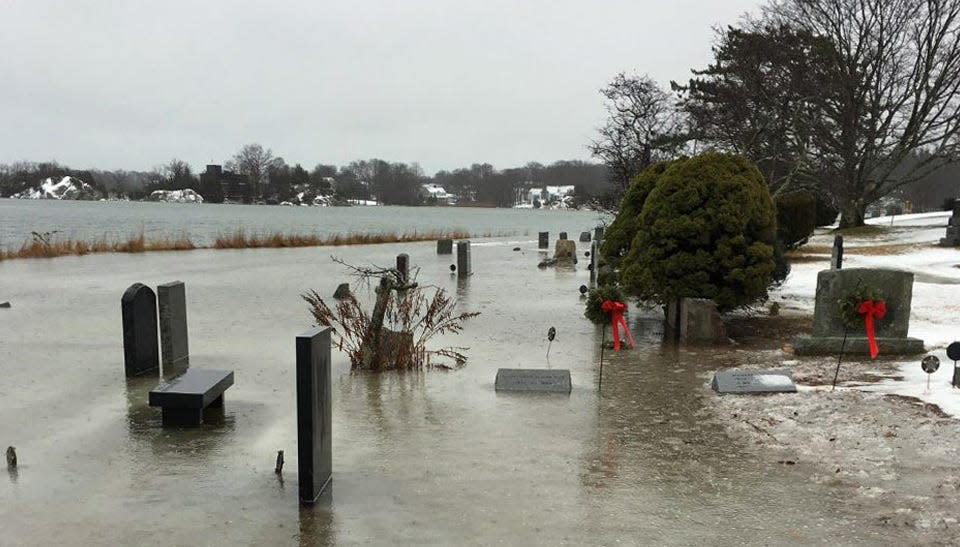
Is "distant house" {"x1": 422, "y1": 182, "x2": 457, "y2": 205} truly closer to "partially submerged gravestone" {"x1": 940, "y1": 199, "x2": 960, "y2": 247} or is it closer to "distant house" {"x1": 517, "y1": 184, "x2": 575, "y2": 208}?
"distant house" {"x1": 517, "y1": 184, "x2": 575, "y2": 208}

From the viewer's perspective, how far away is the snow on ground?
6887mm

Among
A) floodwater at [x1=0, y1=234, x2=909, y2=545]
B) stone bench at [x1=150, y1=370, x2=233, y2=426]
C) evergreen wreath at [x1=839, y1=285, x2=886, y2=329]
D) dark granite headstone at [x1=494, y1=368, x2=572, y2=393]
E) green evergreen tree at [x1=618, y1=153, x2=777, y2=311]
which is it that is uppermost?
green evergreen tree at [x1=618, y1=153, x2=777, y2=311]

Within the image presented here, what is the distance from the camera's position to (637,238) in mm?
10320

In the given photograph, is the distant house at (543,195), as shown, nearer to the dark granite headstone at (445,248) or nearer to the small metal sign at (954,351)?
the dark granite headstone at (445,248)

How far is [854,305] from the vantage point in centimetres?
794

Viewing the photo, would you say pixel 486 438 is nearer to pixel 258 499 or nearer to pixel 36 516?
pixel 258 499

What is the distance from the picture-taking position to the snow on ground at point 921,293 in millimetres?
6887

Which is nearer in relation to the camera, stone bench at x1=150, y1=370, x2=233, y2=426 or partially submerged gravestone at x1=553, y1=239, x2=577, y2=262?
stone bench at x1=150, y1=370, x2=233, y2=426

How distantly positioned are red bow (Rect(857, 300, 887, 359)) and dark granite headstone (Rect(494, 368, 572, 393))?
3.49 metres

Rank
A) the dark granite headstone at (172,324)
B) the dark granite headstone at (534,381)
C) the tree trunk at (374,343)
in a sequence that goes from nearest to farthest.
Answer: the dark granite headstone at (534,381) → the tree trunk at (374,343) → the dark granite headstone at (172,324)

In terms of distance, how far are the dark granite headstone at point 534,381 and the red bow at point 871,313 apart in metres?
3.49

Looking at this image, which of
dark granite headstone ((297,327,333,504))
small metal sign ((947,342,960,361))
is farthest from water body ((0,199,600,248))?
small metal sign ((947,342,960,361))

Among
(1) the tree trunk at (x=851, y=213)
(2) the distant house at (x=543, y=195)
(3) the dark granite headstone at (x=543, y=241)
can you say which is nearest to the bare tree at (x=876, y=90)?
(1) the tree trunk at (x=851, y=213)

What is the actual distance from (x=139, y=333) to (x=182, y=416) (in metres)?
2.27
